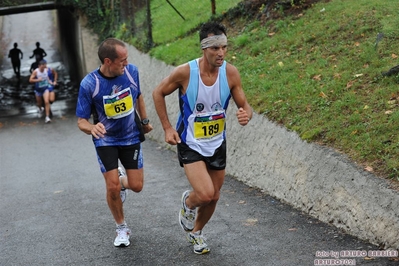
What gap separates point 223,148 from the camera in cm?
654

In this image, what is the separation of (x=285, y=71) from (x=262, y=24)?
339 centimetres

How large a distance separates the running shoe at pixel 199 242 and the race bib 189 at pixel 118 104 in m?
1.39

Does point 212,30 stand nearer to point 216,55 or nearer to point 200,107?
point 216,55

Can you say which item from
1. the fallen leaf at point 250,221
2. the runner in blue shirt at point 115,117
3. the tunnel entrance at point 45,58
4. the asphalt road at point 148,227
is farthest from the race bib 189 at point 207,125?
the tunnel entrance at point 45,58

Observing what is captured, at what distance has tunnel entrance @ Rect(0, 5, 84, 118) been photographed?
2538 cm

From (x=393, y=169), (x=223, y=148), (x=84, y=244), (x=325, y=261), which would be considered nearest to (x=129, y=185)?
(x=84, y=244)

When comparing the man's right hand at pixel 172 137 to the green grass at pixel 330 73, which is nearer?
the man's right hand at pixel 172 137

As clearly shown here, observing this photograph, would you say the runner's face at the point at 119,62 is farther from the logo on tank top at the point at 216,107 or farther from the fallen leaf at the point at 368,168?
the fallen leaf at the point at 368,168

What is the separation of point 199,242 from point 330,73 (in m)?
4.20

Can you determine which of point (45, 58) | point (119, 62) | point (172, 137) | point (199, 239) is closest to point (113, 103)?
point (119, 62)

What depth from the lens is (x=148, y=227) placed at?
7723 millimetres

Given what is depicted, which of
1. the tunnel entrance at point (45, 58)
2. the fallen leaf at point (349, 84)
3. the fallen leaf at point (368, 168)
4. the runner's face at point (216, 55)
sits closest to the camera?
the runner's face at point (216, 55)

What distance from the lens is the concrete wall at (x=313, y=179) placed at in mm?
6496

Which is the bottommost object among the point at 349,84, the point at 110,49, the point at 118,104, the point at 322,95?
the point at 322,95
